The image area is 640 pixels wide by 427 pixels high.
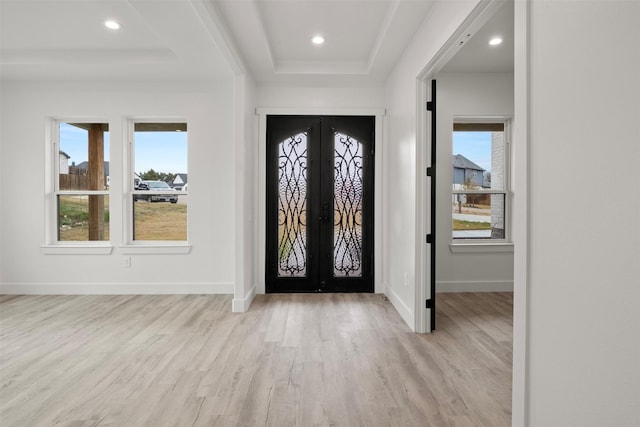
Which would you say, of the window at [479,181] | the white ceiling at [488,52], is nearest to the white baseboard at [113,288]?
the window at [479,181]

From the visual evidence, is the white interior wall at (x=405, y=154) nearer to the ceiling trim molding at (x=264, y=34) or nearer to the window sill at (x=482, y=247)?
the window sill at (x=482, y=247)

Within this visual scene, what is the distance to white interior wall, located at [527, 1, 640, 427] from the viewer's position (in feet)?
3.52

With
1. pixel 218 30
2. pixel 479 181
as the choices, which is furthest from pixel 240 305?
pixel 479 181

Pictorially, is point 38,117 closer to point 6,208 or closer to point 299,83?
point 6,208

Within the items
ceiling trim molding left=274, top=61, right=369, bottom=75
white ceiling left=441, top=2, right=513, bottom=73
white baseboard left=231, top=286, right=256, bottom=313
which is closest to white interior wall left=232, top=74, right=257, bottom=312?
white baseboard left=231, top=286, right=256, bottom=313

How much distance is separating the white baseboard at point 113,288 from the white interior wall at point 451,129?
281cm

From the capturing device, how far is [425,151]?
10.3ft

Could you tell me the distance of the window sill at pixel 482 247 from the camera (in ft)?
15.0

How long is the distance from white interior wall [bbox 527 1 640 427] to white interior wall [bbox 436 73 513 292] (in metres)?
3.04

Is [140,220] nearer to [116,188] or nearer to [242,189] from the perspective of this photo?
[116,188]

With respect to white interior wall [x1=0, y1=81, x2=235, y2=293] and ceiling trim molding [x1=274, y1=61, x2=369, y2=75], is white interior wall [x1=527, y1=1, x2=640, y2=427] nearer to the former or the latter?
ceiling trim molding [x1=274, y1=61, x2=369, y2=75]

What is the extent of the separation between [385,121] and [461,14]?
7.48 ft

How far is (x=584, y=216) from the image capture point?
4.08 ft

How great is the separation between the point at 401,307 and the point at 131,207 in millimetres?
3582
